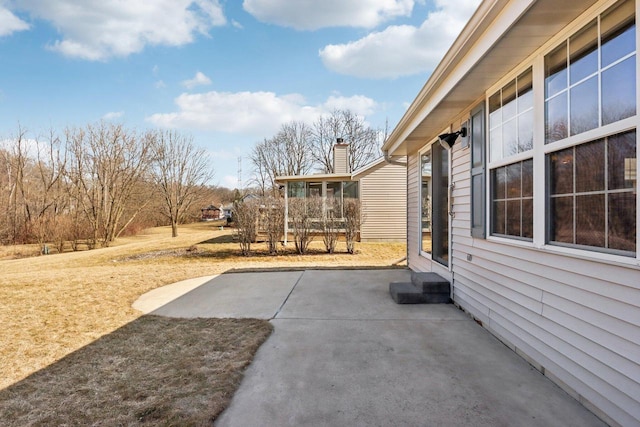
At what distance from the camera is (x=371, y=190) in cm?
1320

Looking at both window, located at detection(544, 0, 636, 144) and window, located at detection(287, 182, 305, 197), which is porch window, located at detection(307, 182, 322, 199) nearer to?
window, located at detection(287, 182, 305, 197)

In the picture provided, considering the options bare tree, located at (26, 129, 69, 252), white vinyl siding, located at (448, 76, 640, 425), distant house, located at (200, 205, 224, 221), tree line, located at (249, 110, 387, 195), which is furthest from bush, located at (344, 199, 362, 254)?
distant house, located at (200, 205, 224, 221)

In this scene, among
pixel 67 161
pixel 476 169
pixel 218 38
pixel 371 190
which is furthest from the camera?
pixel 67 161

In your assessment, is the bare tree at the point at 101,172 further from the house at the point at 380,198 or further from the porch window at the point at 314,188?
the porch window at the point at 314,188

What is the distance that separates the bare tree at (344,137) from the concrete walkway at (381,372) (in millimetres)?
24359

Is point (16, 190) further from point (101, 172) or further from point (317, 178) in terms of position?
point (317, 178)

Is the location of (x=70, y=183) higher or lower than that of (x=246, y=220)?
higher

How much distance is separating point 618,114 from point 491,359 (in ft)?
6.54

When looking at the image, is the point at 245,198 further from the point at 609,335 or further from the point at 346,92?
the point at 346,92

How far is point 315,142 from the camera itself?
28.6 meters

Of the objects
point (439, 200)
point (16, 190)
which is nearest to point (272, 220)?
point (439, 200)

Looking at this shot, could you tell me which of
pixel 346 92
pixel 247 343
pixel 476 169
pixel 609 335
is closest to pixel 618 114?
pixel 609 335

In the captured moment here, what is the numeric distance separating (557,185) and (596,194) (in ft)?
1.25

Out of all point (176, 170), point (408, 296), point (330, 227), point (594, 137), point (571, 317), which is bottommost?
point (408, 296)
